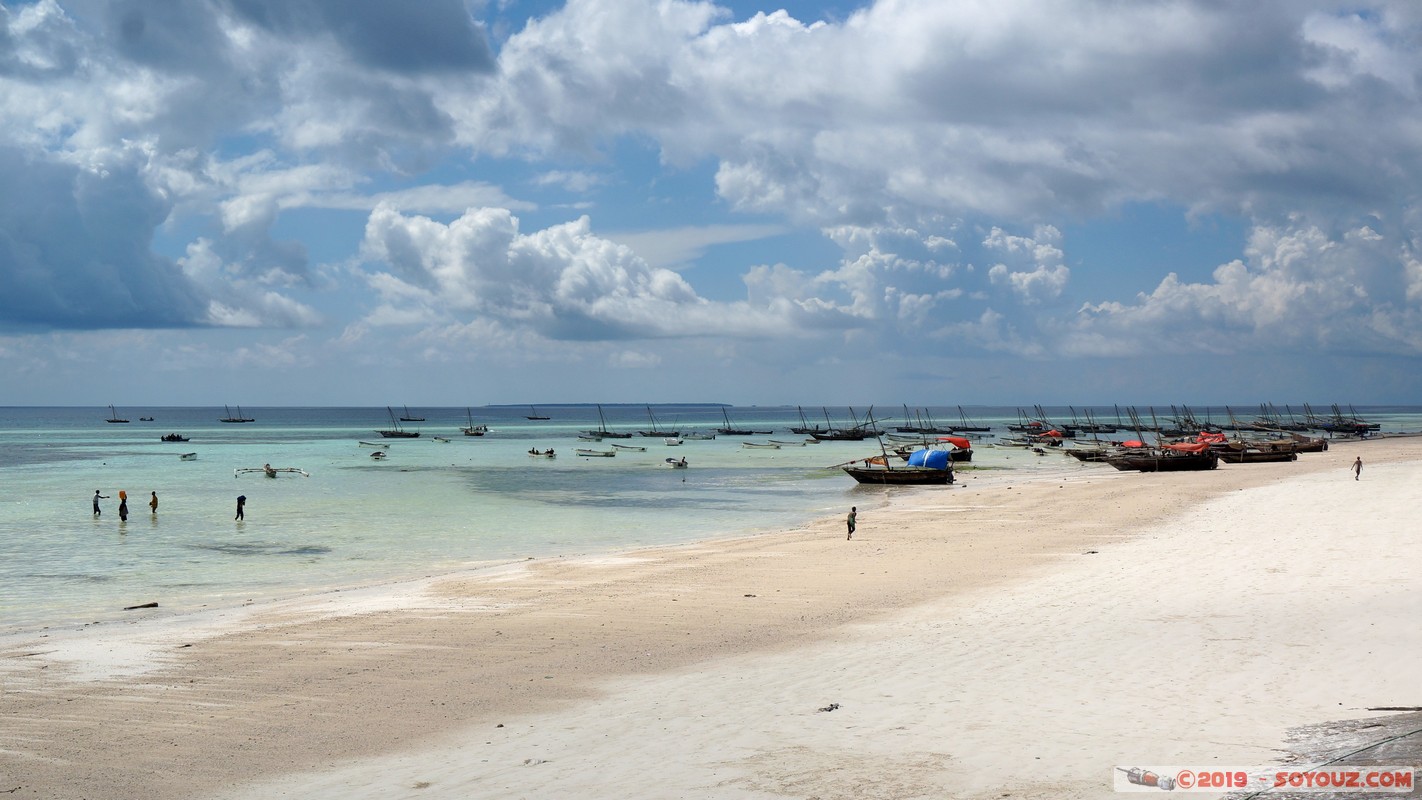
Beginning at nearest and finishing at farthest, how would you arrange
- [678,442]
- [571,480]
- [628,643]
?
[628,643], [571,480], [678,442]

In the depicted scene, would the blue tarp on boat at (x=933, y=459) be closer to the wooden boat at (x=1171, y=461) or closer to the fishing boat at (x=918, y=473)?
the fishing boat at (x=918, y=473)

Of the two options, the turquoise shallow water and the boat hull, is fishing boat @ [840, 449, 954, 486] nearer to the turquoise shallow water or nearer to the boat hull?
the boat hull

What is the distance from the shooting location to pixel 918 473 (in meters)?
53.7

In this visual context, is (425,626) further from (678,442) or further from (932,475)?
(678,442)

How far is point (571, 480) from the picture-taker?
6444cm

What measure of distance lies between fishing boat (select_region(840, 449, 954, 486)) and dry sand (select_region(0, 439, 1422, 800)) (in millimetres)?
28401

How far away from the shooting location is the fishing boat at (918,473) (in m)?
53.5

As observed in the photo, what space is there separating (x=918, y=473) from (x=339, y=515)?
97.1ft

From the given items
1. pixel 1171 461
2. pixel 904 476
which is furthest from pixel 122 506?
pixel 1171 461

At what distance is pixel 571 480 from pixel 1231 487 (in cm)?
3824

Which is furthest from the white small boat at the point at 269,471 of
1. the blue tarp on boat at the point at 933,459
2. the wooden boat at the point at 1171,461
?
the wooden boat at the point at 1171,461

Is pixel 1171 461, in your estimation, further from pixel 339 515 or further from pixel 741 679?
pixel 741 679

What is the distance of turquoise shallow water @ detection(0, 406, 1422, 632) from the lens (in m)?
26.6

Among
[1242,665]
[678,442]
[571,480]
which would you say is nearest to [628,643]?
[1242,665]
